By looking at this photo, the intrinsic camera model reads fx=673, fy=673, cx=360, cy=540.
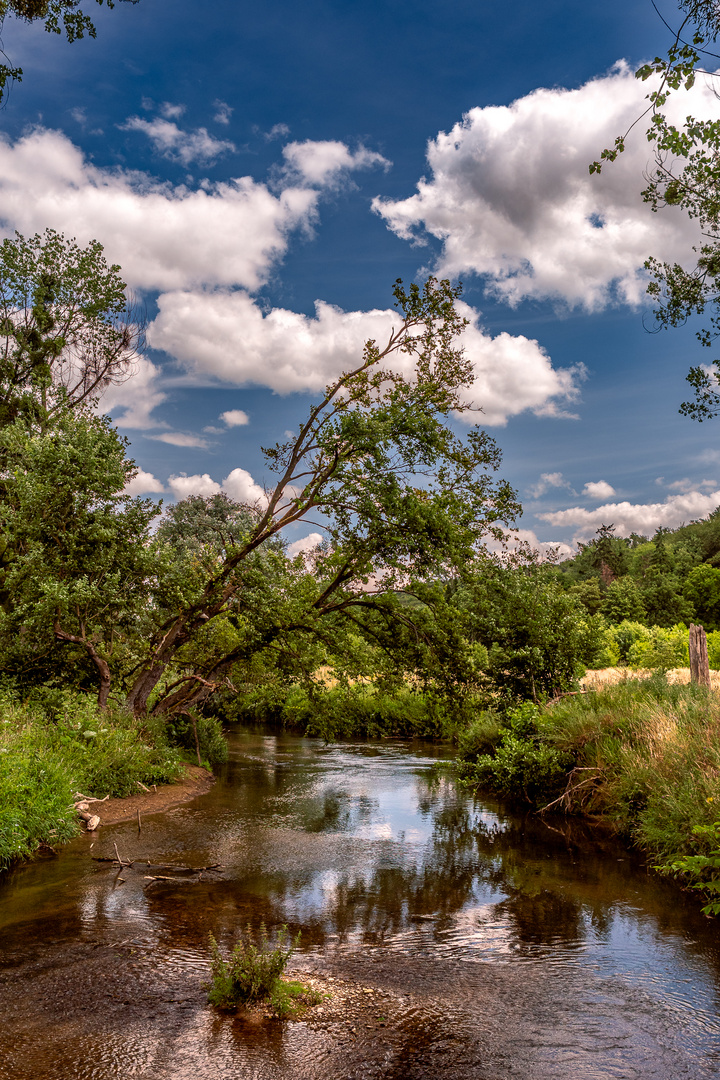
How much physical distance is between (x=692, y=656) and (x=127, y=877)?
1343 centimetres

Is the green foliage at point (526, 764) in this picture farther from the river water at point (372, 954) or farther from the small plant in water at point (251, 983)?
the small plant in water at point (251, 983)

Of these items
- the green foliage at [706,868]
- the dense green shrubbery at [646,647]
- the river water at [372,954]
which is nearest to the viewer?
the river water at [372,954]

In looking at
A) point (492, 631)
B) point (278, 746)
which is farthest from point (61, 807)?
point (278, 746)

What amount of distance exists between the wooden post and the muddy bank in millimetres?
11554

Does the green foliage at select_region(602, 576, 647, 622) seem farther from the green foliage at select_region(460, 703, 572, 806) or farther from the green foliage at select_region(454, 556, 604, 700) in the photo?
the green foliage at select_region(460, 703, 572, 806)

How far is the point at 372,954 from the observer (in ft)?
22.0

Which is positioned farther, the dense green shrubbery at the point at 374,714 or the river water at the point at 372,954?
the dense green shrubbery at the point at 374,714

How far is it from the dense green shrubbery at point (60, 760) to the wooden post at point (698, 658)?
12.2 m

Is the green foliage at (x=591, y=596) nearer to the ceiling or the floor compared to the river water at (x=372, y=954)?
nearer to the ceiling

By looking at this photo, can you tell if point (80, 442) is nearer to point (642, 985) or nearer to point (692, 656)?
point (642, 985)

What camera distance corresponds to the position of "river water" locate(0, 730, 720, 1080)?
15.9ft

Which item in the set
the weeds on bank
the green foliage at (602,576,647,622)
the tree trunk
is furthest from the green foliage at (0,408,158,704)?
the green foliage at (602,576,647,622)

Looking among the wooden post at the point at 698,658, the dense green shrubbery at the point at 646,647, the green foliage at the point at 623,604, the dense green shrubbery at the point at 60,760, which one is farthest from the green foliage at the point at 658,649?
the dense green shrubbery at the point at 60,760

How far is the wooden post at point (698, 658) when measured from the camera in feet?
50.8
